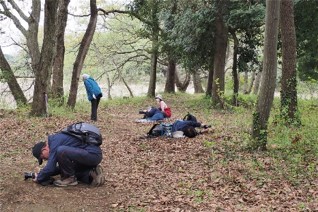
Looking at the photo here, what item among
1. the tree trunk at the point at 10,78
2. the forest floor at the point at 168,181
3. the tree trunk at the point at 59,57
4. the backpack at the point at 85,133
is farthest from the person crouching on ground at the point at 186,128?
the tree trunk at the point at 10,78

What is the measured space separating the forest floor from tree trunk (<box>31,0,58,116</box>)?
2473 mm

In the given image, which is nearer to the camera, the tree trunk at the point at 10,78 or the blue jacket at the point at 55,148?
the blue jacket at the point at 55,148

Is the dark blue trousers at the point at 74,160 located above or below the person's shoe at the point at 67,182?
above

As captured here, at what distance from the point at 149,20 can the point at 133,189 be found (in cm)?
1721

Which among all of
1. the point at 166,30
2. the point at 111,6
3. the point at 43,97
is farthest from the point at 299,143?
the point at 111,6

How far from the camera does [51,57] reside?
531 inches

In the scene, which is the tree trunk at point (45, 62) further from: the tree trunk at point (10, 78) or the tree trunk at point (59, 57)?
the tree trunk at point (10, 78)

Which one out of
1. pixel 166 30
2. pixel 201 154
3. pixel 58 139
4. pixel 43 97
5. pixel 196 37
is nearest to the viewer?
pixel 58 139

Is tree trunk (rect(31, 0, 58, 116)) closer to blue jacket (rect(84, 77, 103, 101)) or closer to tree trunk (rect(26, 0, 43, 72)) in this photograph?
blue jacket (rect(84, 77, 103, 101))

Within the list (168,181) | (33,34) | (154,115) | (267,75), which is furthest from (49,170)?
(33,34)

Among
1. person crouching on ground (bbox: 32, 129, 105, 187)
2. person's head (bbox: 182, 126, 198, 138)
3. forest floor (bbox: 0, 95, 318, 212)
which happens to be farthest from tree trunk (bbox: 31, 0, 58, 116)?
person crouching on ground (bbox: 32, 129, 105, 187)

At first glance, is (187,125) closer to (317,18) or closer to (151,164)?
(151,164)

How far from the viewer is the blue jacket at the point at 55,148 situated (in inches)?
251

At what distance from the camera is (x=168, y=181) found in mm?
7207
